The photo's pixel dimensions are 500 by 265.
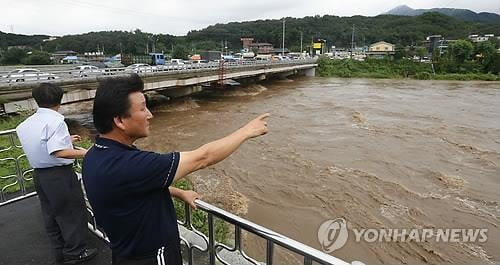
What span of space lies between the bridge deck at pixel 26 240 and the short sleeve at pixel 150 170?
1959mm

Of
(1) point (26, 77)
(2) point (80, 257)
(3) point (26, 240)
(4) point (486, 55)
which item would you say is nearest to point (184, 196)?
(2) point (80, 257)

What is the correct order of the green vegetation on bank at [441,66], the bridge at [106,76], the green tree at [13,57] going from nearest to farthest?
the bridge at [106,76]
the green tree at [13,57]
the green vegetation on bank at [441,66]

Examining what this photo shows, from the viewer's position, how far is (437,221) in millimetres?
6742

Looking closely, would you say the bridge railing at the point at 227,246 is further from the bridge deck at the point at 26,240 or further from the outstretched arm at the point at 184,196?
the bridge deck at the point at 26,240

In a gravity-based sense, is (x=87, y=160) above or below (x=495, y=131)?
above

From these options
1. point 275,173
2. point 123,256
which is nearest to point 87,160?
point 123,256

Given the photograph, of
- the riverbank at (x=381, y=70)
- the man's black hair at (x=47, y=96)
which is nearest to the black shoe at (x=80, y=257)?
the man's black hair at (x=47, y=96)

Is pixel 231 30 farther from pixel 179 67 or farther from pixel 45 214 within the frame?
pixel 45 214

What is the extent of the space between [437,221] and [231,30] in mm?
103550

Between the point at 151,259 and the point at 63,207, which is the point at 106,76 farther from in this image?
the point at 151,259

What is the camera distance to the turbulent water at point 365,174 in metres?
6.23

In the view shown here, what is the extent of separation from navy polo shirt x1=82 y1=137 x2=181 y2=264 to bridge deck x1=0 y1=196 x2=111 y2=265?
5.39 feet
